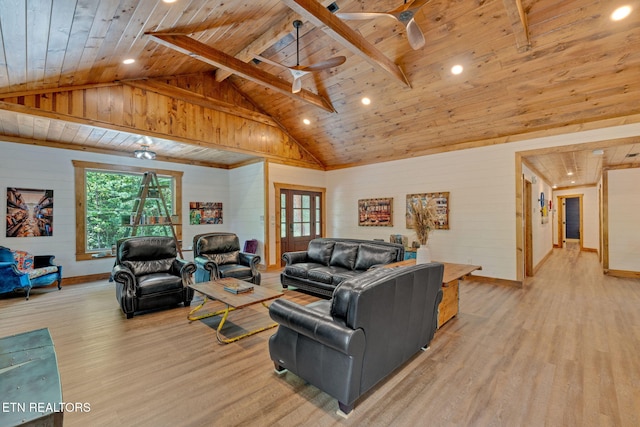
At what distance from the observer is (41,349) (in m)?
1.39

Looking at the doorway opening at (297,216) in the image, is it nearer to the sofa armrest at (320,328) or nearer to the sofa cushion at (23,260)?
the sofa cushion at (23,260)

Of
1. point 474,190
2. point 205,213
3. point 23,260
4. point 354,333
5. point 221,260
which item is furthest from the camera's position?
point 205,213

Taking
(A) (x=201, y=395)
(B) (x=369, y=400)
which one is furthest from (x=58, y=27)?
(B) (x=369, y=400)

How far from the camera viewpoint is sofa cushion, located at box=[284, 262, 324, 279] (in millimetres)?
4703

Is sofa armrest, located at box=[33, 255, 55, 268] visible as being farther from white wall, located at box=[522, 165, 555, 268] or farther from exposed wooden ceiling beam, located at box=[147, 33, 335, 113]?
white wall, located at box=[522, 165, 555, 268]

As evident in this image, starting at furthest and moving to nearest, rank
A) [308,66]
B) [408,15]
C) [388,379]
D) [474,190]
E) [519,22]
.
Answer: [474,190]
[308,66]
[519,22]
[408,15]
[388,379]

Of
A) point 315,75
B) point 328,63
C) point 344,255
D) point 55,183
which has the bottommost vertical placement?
point 344,255

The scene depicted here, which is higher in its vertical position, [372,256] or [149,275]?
[372,256]

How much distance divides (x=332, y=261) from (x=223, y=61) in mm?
3513

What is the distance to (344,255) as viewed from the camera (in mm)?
4805

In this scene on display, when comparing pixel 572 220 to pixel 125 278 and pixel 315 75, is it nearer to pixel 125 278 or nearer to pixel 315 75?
pixel 315 75

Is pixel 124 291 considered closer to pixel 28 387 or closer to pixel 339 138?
pixel 28 387

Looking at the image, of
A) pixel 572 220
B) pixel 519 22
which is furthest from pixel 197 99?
pixel 572 220

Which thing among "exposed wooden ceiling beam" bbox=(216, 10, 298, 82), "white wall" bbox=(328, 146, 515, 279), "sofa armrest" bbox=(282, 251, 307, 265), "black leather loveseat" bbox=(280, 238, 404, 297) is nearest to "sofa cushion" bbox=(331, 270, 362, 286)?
"black leather loveseat" bbox=(280, 238, 404, 297)
